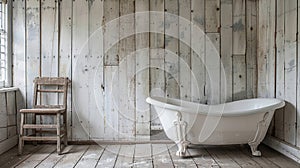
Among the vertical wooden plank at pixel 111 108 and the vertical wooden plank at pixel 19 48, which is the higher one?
the vertical wooden plank at pixel 19 48

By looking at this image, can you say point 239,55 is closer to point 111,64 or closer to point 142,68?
point 142,68

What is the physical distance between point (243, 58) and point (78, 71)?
2171mm

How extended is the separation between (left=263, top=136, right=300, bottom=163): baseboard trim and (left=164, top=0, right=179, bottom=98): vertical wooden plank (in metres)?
1.27

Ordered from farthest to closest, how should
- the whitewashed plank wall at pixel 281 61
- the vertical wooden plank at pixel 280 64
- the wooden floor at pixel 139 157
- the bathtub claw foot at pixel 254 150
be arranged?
the vertical wooden plank at pixel 280 64, the bathtub claw foot at pixel 254 150, the whitewashed plank wall at pixel 281 61, the wooden floor at pixel 139 157

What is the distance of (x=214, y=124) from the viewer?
3119mm

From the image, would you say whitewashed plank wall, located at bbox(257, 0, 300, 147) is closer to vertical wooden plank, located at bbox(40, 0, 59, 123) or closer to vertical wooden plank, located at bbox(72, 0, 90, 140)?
vertical wooden plank, located at bbox(72, 0, 90, 140)

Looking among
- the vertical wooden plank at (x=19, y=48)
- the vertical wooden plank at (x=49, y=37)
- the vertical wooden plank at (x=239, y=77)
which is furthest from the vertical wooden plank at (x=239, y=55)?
the vertical wooden plank at (x=19, y=48)

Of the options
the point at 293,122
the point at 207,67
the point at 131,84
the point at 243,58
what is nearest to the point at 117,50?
the point at 131,84

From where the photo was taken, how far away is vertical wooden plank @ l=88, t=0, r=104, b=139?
390 centimetres

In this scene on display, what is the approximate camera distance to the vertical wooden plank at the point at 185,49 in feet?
12.8

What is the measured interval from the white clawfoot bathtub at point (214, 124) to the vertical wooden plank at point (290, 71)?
0.16m

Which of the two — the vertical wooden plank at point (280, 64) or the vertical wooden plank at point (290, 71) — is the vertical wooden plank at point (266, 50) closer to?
the vertical wooden plank at point (280, 64)

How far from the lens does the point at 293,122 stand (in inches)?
127

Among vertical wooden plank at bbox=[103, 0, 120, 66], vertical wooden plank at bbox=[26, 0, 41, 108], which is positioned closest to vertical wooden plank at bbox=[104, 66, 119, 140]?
vertical wooden plank at bbox=[103, 0, 120, 66]
